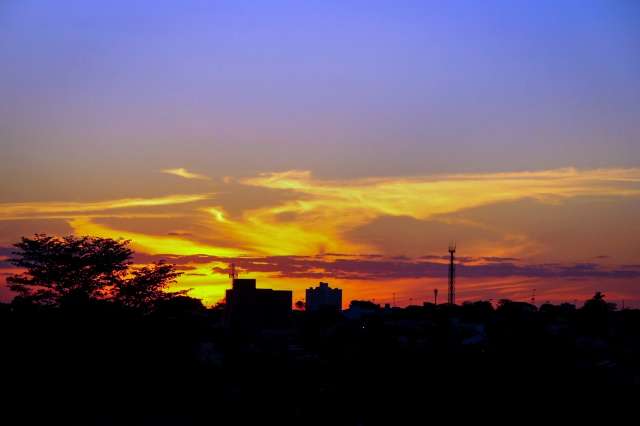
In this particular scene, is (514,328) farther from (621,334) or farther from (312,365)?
(621,334)

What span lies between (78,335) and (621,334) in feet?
A: 151

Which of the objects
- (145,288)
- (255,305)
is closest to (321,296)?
(255,305)

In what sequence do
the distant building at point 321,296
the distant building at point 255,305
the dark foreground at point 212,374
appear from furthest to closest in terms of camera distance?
the distant building at point 321,296 < the distant building at point 255,305 < the dark foreground at point 212,374

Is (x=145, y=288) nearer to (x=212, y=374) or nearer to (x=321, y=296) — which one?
(x=212, y=374)

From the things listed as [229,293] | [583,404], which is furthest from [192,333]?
[229,293]

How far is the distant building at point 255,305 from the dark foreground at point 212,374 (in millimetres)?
57550

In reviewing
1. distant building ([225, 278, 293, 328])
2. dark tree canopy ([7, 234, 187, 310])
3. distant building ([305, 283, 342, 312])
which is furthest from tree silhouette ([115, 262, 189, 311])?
distant building ([305, 283, 342, 312])

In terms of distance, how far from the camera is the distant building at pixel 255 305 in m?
101

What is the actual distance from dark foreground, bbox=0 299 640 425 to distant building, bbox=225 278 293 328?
57.5m

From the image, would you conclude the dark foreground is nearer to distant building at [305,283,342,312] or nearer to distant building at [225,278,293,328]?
distant building at [225,278,293,328]

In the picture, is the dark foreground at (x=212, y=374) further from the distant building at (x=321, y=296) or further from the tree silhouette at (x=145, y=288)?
the distant building at (x=321, y=296)

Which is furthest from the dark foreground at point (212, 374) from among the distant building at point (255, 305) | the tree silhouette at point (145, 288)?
the distant building at point (255, 305)

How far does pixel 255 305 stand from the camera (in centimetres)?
10275

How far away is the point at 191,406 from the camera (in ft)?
109
